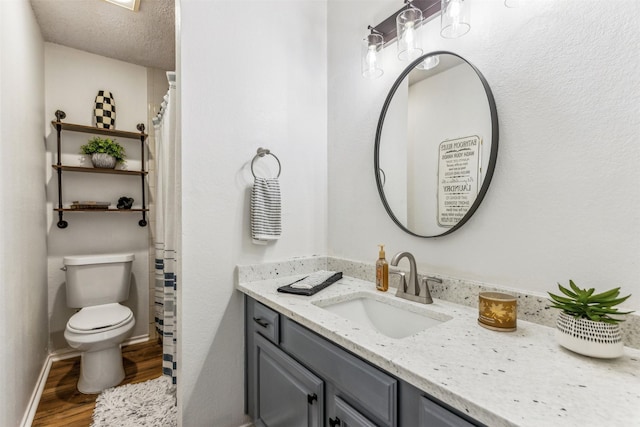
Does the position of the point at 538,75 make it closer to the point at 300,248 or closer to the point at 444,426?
the point at 444,426

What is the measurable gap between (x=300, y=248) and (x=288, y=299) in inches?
20.6

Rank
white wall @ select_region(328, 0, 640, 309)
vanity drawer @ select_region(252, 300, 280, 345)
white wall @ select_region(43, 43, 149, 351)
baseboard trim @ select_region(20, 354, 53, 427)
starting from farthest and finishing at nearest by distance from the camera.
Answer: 1. white wall @ select_region(43, 43, 149, 351)
2. baseboard trim @ select_region(20, 354, 53, 427)
3. vanity drawer @ select_region(252, 300, 280, 345)
4. white wall @ select_region(328, 0, 640, 309)

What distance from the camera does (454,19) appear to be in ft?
3.63

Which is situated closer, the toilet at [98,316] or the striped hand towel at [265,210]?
the striped hand towel at [265,210]

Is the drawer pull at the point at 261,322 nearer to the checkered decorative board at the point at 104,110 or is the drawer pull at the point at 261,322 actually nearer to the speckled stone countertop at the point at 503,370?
the speckled stone countertop at the point at 503,370

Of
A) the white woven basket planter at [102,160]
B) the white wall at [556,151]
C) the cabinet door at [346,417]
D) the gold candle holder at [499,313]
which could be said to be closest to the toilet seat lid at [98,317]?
the white woven basket planter at [102,160]

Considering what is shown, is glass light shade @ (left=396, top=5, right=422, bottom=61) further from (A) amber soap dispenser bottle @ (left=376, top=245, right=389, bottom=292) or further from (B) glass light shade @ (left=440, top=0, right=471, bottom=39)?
(A) amber soap dispenser bottle @ (left=376, top=245, right=389, bottom=292)

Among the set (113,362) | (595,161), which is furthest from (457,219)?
(113,362)

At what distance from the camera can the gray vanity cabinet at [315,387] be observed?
729 millimetres

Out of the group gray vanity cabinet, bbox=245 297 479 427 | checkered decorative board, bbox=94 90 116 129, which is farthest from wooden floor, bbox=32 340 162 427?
checkered decorative board, bbox=94 90 116 129

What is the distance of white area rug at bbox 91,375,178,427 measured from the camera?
64.4 inches

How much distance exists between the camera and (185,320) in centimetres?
139

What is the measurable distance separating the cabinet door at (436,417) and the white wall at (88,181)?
2.69 meters

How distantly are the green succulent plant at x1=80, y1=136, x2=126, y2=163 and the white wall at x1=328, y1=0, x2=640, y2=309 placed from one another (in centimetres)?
242
